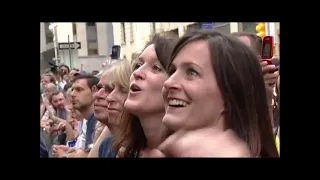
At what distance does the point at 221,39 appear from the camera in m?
2.88

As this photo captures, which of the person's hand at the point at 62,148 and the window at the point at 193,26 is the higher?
the window at the point at 193,26

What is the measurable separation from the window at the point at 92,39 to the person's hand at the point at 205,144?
73 cm

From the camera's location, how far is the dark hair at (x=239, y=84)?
9.43 feet

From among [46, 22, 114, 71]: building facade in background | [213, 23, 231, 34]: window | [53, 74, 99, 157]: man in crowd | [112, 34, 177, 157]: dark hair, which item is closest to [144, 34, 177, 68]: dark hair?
[112, 34, 177, 157]: dark hair

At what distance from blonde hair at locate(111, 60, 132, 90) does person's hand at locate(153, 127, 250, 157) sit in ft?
1.41

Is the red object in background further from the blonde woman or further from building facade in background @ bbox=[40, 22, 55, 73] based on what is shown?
building facade in background @ bbox=[40, 22, 55, 73]

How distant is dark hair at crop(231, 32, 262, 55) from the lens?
116 inches

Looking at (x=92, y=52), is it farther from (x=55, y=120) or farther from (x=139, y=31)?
(x=55, y=120)

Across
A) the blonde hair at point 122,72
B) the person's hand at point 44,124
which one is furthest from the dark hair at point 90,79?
the person's hand at point 44,124

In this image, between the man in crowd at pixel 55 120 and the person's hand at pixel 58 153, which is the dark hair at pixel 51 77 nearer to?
the man in crowd at pixel 55 120

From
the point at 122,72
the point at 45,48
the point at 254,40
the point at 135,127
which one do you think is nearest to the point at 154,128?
the point at 135,127

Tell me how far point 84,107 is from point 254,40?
1.15 meters
